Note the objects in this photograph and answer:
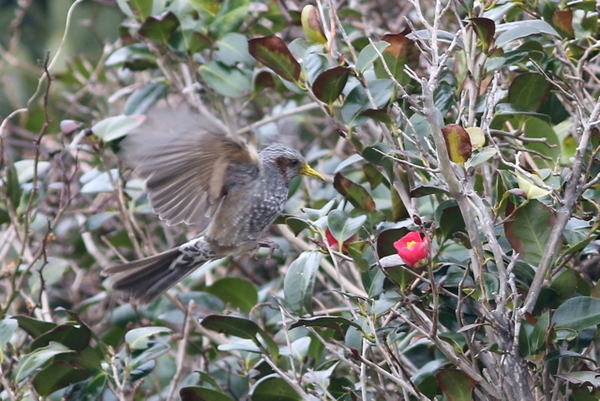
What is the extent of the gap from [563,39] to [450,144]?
2.76 ft

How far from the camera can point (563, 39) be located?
7.45 ft

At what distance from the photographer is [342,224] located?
195 centimetres

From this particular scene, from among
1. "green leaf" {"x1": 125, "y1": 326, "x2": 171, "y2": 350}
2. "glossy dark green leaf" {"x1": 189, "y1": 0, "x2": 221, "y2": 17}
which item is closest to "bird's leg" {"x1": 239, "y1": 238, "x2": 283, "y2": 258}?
"green leaf" {"x1": 125, "y1": 326, "x2": 171, "y2": 350}

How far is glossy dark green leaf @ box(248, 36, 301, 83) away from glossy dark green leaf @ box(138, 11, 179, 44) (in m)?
0.72

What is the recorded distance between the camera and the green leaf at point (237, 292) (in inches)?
103

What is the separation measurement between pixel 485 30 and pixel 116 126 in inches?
51.7

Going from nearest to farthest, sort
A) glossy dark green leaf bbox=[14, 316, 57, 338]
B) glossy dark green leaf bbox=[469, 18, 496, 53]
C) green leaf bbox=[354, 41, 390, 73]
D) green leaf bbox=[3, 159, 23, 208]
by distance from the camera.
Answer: glossy dark green leaf bbox=[469, 18, 496, 53] < green leaf bbox=[354, 41, 390, 73] < glossy dark green leaf bbox=[14, 316, 57, 338] < green leaf bbox=[3, 159, 23, 208]

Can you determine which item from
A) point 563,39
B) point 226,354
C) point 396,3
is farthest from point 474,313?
point 396,3

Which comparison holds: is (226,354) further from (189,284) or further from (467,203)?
(467,203)

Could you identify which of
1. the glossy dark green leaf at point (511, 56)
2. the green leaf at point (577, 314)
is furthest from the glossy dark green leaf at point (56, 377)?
the glossy dark green leaf at point (511, 56)

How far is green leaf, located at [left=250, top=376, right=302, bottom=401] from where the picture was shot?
6.84ft

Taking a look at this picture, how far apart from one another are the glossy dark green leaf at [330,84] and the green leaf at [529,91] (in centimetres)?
45

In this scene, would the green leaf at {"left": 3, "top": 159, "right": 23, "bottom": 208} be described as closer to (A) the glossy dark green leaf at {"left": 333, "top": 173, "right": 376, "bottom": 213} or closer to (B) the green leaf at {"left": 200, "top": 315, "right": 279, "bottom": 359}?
(B) the green leaf at {"left": 200, "top": 315, "right": 279, "bottom": 359}

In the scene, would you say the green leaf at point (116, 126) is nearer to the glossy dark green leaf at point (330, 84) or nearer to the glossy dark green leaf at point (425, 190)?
the glossy dark green leaf at point (330, 84)
